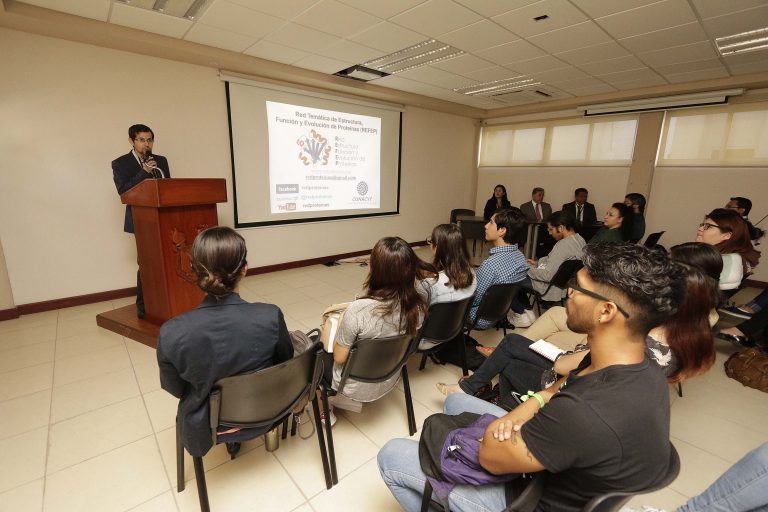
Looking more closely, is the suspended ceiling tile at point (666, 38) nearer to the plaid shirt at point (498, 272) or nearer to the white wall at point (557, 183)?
the plaid shirt at point (498, 272)

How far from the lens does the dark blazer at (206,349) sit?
119 cm

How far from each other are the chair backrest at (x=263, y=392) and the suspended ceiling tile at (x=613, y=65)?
15.5 ft

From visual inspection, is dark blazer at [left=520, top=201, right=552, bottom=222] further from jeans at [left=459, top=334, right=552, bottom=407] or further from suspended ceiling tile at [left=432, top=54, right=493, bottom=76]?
jeans at [left=459, top=334, right=552, bottom=407]

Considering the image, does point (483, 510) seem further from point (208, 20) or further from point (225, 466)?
point (208, 20)

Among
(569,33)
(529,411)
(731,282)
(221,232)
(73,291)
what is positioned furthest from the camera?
(73,291)

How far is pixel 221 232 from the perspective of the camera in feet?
4.35

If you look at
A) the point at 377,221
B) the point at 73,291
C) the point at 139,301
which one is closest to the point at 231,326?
Result: the point at 139,301

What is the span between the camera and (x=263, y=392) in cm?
130

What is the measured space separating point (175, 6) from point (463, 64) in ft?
10.0

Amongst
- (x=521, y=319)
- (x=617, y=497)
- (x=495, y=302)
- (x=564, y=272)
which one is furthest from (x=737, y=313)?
(x=617, y=497)

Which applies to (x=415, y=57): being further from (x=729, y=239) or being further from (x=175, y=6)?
(x=729, y=239)

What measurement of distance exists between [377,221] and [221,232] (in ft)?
16.8

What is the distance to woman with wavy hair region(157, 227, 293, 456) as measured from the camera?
1195mm

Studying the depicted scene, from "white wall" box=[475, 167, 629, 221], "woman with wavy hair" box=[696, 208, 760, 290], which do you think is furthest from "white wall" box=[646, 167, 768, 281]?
"woman with wavy hair" box=[696, 208, 760, 290]
